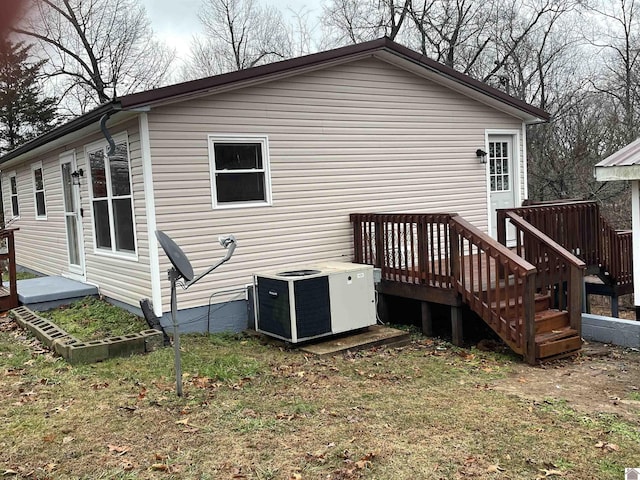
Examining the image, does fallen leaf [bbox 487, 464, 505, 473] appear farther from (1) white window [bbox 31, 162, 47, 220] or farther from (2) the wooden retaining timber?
(1) white window [bbox 31, 162, 47, 220]

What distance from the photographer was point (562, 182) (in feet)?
58.3

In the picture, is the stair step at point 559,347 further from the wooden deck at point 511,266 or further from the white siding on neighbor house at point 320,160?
the white siding on neighbor house at point 320,160

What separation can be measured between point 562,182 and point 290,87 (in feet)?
40.3

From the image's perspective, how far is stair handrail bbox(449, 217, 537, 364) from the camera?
20.7 feet

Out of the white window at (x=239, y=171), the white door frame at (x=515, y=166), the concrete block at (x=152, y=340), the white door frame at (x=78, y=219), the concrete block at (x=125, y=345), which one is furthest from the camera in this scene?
the white door frame at (x=515, y=166)

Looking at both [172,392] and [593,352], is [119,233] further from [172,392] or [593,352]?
[593,352]

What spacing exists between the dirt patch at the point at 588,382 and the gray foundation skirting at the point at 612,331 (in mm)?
246

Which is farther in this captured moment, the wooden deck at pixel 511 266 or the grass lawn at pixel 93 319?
the grass lawn at pixel 93 319

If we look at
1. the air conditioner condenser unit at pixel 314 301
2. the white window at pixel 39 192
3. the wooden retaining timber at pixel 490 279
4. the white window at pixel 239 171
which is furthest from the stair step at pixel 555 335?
the white window at pixel 39 192

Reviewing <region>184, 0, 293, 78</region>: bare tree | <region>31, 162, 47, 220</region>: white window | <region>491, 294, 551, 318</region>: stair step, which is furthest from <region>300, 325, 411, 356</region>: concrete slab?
<region>184, 0, 293, 78</region>: bare tree

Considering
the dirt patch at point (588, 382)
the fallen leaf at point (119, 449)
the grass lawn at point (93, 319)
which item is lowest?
the dirt patch at point (588, 382)

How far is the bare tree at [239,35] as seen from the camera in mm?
27312

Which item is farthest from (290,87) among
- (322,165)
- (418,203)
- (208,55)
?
(208,55)

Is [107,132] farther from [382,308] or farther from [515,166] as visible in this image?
[515,166]
